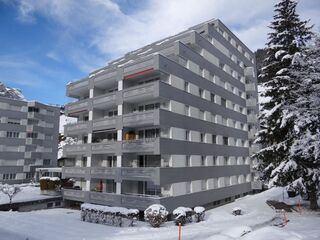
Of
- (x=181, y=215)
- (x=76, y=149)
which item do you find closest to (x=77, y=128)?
(x=76, y=149)

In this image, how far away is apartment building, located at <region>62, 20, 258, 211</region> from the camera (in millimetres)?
27344

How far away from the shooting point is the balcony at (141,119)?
2644 centimetres

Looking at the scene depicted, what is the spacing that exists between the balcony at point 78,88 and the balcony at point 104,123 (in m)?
5.93

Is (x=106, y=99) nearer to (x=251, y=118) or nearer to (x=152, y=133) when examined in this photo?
(x=152, y=133)

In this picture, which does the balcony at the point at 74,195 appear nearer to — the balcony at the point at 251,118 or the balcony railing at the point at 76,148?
the balcony railing at the point at 76,148

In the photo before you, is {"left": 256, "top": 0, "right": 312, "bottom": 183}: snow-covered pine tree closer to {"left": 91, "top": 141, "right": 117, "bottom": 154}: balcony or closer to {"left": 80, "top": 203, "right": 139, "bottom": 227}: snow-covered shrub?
{"left": 80, "top": 203, "right": 139, "bottom": 227}: snow-covered shrub

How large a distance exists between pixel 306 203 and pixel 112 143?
71.3ft

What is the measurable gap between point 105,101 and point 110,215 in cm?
1387

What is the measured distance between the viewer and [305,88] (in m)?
20.6

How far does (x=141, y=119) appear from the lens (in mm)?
27672

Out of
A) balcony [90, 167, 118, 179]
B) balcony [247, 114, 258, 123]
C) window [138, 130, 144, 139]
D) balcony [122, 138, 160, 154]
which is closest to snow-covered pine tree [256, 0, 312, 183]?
balcony [122, 138, 160, 154]

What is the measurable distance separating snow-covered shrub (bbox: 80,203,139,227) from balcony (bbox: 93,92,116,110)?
12131mm

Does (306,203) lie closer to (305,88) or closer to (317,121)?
(317,121)

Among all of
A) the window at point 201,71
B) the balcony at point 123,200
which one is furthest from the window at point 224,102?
the balcony at point 123,200
